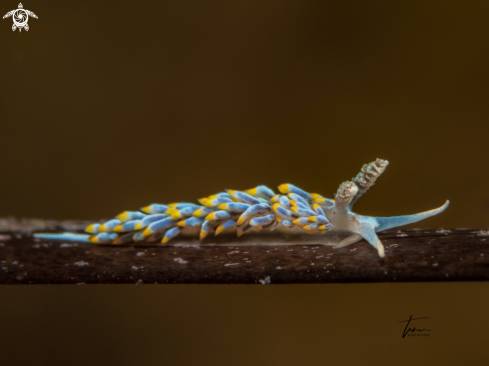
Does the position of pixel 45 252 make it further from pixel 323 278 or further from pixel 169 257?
pixel 323 278

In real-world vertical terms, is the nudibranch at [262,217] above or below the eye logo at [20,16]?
below

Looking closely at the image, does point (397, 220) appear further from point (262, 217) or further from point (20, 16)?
point (20, 16)

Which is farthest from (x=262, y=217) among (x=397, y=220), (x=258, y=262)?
(x=397, y=220)

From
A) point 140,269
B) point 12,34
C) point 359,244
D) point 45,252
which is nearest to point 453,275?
point 359,244

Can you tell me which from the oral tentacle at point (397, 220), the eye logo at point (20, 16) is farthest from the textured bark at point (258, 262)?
the eye logo at point (20, 16)

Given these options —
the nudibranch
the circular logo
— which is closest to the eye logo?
the circular logo

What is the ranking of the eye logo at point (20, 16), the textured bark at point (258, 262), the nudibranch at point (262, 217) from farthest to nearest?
the eye logo at point (20, 16) < the nudibranch at point (262, 217) < the textured bark at point (258, 262)

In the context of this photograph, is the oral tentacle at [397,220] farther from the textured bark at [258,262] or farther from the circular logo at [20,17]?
the circular logo at [20,17]

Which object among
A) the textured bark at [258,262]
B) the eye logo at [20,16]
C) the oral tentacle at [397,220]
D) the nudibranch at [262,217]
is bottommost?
the textured bark at [258,262]
